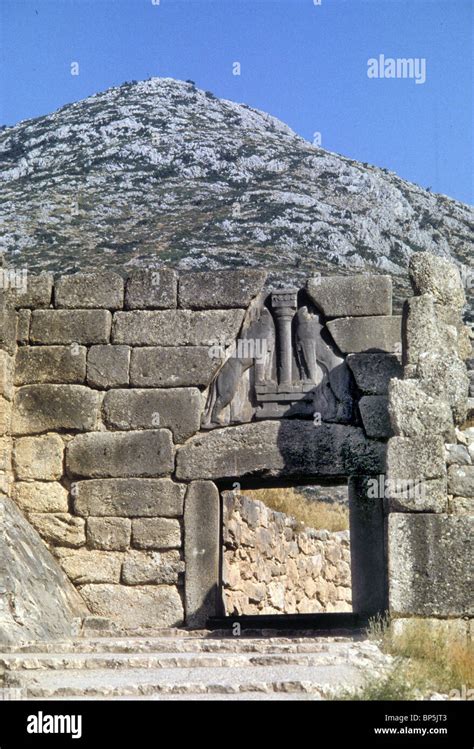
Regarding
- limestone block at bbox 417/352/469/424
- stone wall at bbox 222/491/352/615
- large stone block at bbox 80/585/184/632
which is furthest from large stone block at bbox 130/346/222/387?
stone wall at bbox 222/491/352/615

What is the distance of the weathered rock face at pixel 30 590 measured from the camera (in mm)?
10352

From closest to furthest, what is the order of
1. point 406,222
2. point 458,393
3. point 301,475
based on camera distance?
point 458,393 < point 301,475 < point 406,222

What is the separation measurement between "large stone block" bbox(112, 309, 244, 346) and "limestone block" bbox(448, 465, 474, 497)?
3342 millimetres

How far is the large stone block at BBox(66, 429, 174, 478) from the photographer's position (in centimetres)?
1225

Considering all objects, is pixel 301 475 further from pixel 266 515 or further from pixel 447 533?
pixel 266 515

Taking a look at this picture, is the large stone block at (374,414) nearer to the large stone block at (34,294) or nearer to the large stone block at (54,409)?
the large stone block at (54,409)

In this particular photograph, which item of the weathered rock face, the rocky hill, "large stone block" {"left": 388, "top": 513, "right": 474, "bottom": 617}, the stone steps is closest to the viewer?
the stone steps

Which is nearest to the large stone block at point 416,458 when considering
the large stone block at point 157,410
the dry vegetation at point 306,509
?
the large stone block at point 157,410

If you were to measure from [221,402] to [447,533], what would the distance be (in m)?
3.43

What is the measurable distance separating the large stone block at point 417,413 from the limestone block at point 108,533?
3.45m

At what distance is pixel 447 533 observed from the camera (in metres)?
9.53

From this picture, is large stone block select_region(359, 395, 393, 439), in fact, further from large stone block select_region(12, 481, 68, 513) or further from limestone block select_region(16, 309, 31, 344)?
limestone block select_region(16, 309, 31, 344)

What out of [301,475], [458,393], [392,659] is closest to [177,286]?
[301,475]

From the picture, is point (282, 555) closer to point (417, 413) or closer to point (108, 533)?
point (108, 533)
